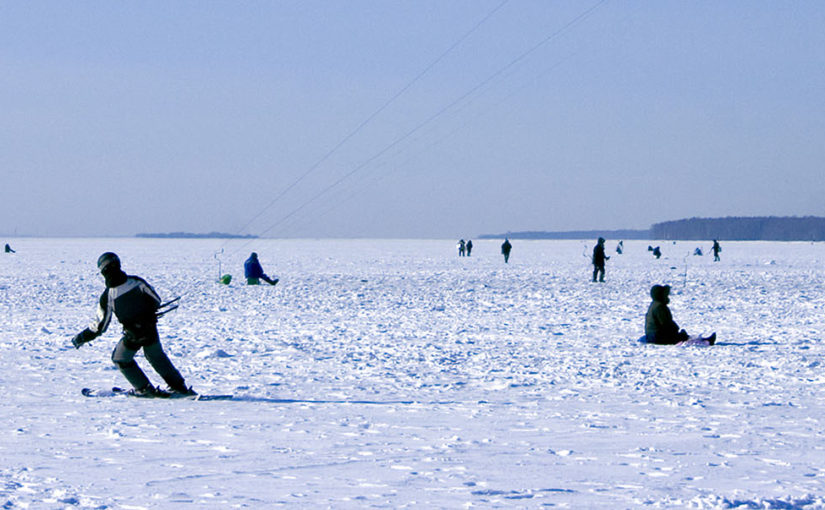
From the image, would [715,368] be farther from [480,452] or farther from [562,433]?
[480,452]

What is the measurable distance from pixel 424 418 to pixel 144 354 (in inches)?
93.3

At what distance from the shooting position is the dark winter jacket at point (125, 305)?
8156 millimetres

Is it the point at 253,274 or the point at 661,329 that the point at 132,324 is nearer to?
the point at 661,329

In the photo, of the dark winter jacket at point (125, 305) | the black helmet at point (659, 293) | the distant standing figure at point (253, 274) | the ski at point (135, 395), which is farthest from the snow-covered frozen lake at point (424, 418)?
the distant standing figure at point (253, 274)

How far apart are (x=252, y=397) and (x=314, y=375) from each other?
5.21 ft

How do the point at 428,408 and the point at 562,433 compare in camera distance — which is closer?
the point at 562,433

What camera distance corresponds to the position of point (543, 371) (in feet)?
34.0

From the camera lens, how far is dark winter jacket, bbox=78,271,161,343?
321 inches

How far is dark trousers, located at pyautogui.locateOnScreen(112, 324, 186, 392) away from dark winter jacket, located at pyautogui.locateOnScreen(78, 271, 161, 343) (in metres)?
0.06

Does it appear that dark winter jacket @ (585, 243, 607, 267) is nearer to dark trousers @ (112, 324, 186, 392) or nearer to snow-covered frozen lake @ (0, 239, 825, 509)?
snow-covered frozen lake @ (0, 239, 825, 509)

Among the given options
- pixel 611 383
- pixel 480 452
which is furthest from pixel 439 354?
pixel 480 452

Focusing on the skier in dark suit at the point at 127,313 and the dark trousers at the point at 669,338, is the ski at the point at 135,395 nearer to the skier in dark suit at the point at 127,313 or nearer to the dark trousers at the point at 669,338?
the skier in dark suit at the point at 127,313

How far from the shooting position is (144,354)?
8328 millimetres

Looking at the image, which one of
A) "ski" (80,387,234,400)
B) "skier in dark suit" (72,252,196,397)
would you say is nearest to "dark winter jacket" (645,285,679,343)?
"ski" (80,387,234,400)
